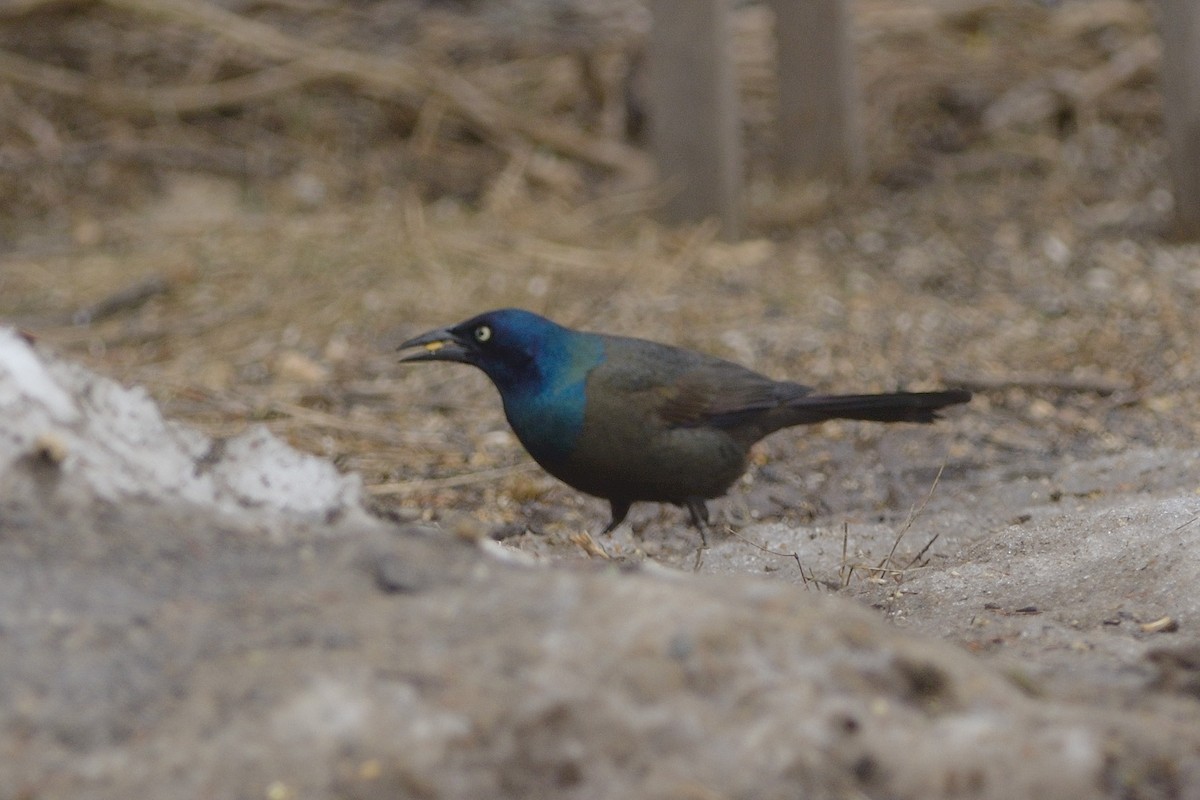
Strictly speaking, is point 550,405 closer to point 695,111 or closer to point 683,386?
point 683,386

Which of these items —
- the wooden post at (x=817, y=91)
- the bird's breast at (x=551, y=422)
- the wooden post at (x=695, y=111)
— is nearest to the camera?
the bird's breast at (x=551, y=422)

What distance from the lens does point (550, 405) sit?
3637 millimetres

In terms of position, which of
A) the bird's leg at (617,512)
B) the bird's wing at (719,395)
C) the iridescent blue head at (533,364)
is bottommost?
the bird's leg at (617,512)

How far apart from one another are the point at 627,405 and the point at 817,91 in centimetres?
332

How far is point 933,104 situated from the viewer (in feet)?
25.7

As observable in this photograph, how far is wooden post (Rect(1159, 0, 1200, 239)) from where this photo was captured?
5.94 metres

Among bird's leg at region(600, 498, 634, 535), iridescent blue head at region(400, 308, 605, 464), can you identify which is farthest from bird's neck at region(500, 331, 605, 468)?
bird's leg at region(600, 498, 634, 535)

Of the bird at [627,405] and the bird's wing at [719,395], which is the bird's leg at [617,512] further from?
the bird's wing at [719,395]

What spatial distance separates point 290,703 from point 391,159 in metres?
5.85

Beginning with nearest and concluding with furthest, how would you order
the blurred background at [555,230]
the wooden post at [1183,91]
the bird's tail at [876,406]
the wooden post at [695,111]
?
1. the bird's tail at [876,406]
2. the blurred background at [555,230]
3. the wooden post at [1183,91]
4. the wooden post at [695,111]

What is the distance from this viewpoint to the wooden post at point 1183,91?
594 cm

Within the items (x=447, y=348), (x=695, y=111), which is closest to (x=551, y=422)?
(x=447, y=348)

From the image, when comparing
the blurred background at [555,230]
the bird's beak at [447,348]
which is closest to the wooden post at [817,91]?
the blurred background at [555,230]

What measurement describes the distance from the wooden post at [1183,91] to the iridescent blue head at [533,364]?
3335 millimetres
